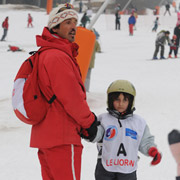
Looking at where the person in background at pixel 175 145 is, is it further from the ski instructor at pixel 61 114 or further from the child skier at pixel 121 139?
the child skier at pixel 121 139

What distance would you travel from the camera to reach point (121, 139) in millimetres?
2377

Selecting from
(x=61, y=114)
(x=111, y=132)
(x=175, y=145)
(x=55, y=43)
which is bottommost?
(x=111, y=132)

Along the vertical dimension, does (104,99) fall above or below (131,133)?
below

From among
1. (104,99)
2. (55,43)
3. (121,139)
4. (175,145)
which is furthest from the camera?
(104,99)

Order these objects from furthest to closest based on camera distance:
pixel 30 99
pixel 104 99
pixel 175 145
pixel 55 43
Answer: pixel 104 99
pixel 55 43
pixel 30 99
pixel 175 145

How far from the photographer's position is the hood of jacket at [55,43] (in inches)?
86.4

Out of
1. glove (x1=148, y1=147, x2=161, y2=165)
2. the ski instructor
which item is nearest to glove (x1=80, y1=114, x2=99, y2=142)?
the ski instructor

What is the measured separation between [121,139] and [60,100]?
536 mm

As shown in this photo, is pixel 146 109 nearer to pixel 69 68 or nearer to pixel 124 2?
pixel 69 68

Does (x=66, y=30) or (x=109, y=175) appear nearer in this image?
(x=66, y=30)

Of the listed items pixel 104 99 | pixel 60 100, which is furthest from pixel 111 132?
pixel 104 99

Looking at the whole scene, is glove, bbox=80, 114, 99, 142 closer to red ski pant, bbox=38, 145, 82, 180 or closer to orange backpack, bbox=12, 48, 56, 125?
red ski pant, bbox=38, 145, 82, 180

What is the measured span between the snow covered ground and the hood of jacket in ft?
5.79

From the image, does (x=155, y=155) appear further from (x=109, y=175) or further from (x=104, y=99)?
(x=104, y=99)
